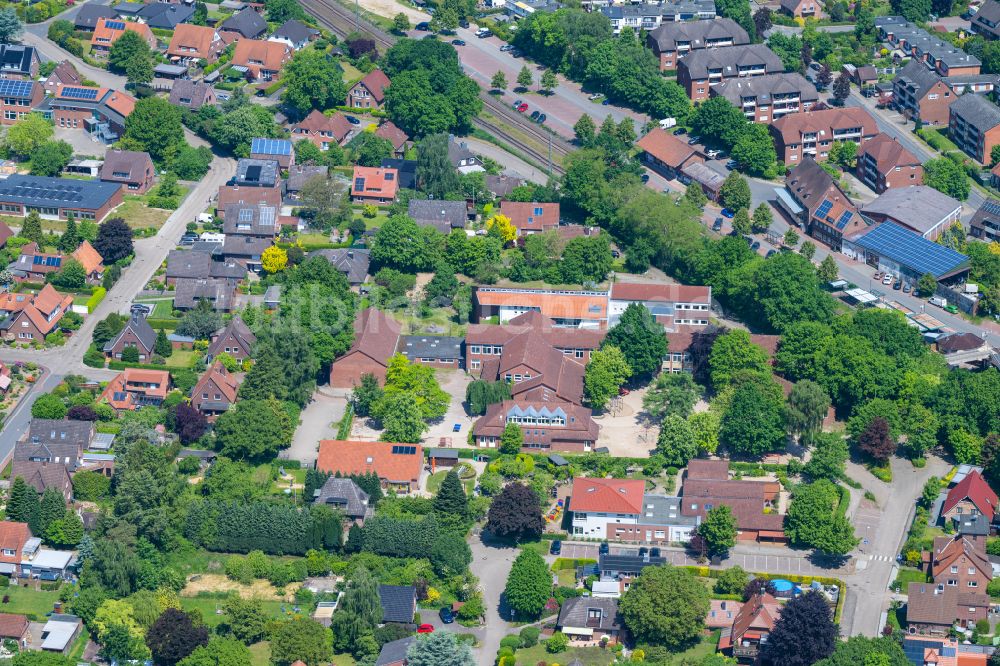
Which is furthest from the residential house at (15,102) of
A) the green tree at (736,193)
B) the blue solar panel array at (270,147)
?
the green tree at (736,193)

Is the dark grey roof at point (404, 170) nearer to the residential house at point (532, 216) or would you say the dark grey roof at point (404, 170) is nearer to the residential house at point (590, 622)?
the residential house at point (532, 216)

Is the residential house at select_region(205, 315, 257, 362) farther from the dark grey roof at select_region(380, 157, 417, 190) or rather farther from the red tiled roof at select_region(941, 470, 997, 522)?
the red tiled roof at select_region(941, 470, 997, 522)

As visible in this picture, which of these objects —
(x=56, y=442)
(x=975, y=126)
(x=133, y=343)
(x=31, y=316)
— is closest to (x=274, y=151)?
(x=133, y=343)

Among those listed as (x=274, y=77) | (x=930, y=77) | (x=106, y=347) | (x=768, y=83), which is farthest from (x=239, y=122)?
(x=930, y=77)

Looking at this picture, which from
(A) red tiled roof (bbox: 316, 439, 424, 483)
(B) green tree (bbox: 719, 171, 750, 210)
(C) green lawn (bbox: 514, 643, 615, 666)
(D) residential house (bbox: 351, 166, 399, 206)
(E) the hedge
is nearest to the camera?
(C) green lawn (bbox: 514, 643, 615, 666)

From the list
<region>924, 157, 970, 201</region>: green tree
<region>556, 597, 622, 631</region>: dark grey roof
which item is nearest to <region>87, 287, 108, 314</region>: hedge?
<region>556, 597, 622, 631</region>: dark grey roof

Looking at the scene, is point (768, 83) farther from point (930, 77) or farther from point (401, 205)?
point (401, 205)
